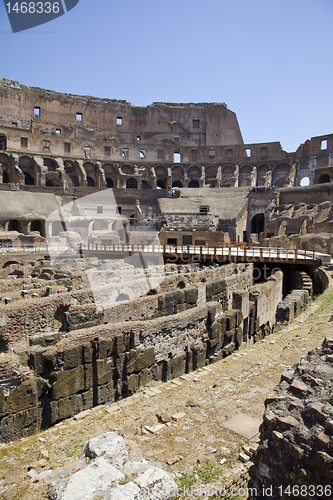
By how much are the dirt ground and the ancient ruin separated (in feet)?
1.82

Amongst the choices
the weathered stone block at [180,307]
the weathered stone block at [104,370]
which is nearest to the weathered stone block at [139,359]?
the weathered stone block at [104,370]

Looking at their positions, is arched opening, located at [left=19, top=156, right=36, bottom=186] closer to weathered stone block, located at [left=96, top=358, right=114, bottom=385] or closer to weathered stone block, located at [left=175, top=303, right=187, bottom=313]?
weathered stone block, located at [left=175, top=303, right=187, bottom=313]

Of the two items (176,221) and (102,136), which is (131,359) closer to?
(176,221)

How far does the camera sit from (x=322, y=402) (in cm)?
357

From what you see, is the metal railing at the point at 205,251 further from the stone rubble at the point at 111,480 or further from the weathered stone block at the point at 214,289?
the stone rubble at the point at 111,480

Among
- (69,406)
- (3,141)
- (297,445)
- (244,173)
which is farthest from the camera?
(244,173)

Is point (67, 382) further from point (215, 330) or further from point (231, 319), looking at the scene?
point (231, 319)

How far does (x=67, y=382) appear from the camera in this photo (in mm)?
5820

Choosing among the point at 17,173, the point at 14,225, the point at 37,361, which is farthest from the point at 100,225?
the point at 37,361

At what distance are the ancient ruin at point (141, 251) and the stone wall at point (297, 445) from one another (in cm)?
2

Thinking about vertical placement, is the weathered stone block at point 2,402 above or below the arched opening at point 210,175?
below

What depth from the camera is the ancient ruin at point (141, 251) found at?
5.86 m

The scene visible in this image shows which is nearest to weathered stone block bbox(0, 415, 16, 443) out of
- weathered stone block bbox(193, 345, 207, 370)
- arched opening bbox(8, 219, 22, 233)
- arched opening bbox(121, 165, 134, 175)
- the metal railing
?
weathered stone block bbox(193, 345, 207, 370)

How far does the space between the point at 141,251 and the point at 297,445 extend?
2170cm
